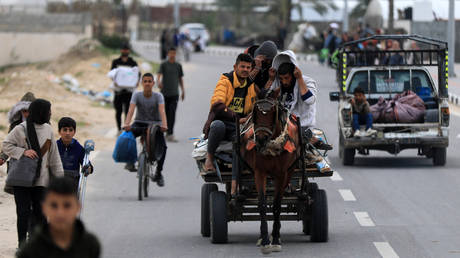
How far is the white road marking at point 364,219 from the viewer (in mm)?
12048

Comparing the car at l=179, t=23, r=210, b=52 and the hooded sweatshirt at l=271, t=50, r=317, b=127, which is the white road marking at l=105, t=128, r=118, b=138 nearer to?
the hooded sweatshirt at l=271, t=50, r=317, b=127

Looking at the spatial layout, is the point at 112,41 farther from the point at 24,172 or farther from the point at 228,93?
the point at 24,172

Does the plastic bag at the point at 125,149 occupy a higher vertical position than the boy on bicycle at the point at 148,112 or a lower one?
lower

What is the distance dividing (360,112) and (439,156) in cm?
148

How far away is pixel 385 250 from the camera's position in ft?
34.2

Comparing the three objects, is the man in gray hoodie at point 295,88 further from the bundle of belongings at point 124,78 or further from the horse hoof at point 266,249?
the bundle of belongings at point 124,78

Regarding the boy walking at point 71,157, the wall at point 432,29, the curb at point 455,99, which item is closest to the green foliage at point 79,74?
the wall at point 432,29

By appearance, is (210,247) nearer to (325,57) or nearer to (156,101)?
(156,101)

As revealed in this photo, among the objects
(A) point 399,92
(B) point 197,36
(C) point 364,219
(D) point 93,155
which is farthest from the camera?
(B) point 197,36

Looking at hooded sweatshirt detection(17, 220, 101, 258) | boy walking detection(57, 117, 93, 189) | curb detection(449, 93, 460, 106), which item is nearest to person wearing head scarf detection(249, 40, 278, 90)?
boy walking detection(57, 117, 93, 189)

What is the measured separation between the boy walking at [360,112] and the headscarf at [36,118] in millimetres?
9029

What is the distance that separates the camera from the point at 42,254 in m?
5.16

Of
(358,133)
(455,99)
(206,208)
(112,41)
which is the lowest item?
(455,99)

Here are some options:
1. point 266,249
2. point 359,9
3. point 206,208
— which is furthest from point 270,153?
point 359,9
